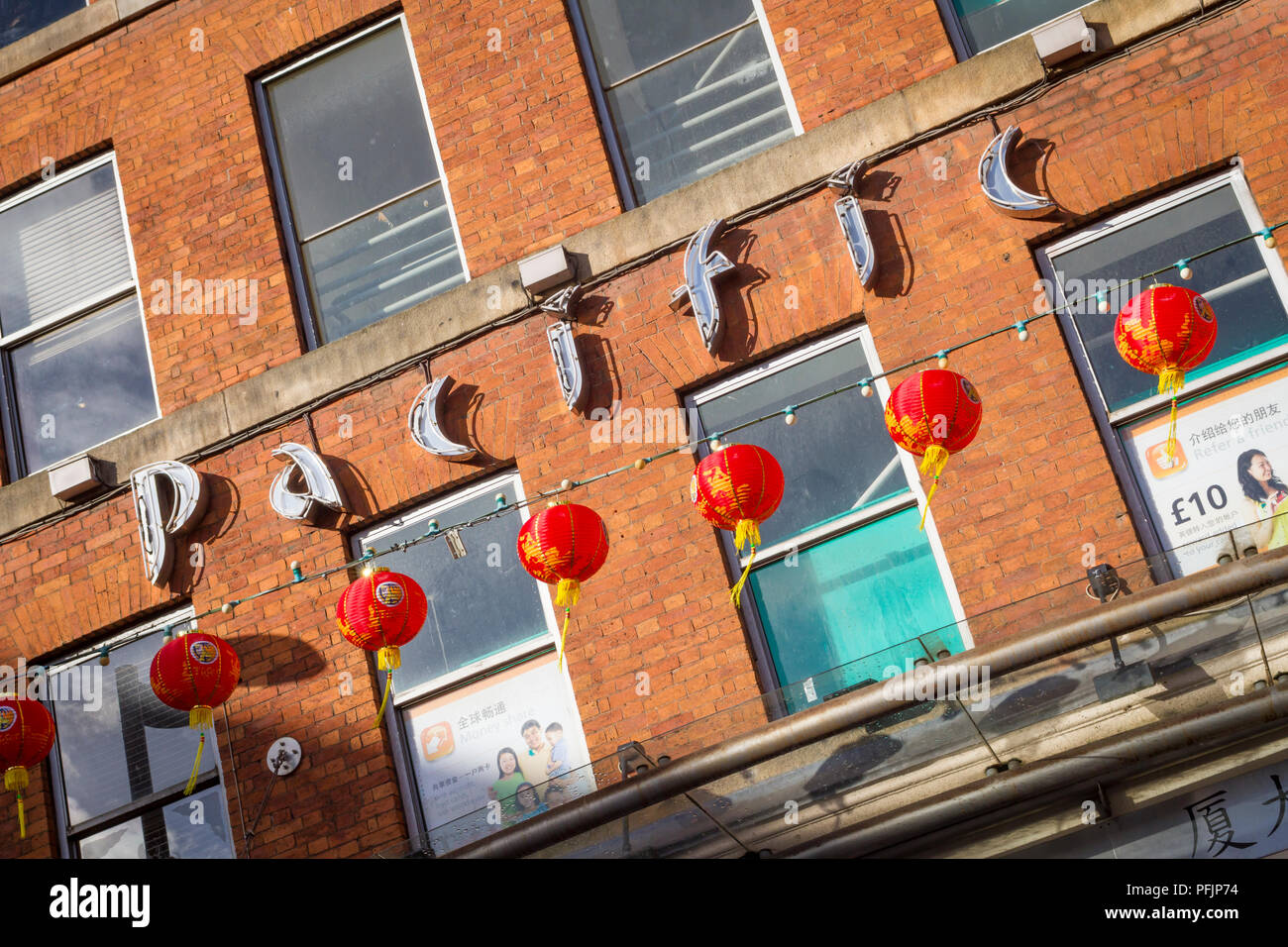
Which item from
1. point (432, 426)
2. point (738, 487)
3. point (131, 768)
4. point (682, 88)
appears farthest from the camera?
point (682, 88)

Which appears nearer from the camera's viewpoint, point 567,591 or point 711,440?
point 567,591

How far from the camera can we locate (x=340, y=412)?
9359 millimetres

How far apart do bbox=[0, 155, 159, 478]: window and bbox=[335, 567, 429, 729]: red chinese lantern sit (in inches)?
127

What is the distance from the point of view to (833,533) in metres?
8.25

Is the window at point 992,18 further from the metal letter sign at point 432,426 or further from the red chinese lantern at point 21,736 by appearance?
the red chinese lantern at point 21,736

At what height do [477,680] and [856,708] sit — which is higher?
[477,680]

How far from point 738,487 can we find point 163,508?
4.47 metres

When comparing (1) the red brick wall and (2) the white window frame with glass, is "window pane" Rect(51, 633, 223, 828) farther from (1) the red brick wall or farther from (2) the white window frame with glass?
(2) the white window frame with glass

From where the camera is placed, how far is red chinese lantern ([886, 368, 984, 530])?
675cm

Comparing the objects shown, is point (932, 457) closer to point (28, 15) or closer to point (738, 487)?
point (738, 487)

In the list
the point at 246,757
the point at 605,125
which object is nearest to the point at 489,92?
the point at 605,125

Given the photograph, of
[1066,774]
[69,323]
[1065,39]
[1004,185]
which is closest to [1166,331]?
[1004,185]

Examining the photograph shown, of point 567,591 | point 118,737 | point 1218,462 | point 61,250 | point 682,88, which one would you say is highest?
point 61,250

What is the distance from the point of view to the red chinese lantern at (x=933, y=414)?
6754 mm
